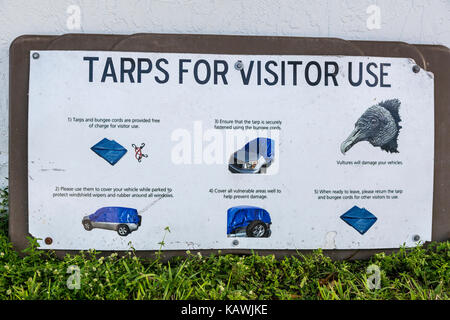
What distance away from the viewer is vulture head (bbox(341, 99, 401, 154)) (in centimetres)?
217

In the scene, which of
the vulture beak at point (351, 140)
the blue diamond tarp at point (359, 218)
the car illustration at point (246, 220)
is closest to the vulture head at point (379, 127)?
the vulture beak at point (351, 140)

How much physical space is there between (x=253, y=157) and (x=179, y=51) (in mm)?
805

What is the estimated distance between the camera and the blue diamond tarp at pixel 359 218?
218 centimetres

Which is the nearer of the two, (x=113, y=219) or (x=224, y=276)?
(x=224, y=276)

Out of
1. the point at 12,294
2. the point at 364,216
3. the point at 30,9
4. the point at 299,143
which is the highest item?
the point at 30,9

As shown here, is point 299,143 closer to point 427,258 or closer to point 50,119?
point 427,258

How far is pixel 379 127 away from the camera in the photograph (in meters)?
2.18

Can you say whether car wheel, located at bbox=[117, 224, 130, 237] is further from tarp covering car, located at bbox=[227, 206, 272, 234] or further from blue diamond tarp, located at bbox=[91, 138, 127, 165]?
tarp covering car, located at bbox=[227, 206, 272, 234]

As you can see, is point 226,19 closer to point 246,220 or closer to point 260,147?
point 260,147

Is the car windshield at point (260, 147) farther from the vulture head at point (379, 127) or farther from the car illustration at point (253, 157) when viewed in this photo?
the vulture head at point (379, 127)

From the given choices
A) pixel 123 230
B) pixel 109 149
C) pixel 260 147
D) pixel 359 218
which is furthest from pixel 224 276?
→ pixel 109 149

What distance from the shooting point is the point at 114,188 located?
7.00 feet

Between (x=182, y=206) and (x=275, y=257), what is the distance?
0.67 m

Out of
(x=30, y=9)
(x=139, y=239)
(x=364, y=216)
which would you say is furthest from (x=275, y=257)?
(x=30, y=9)
